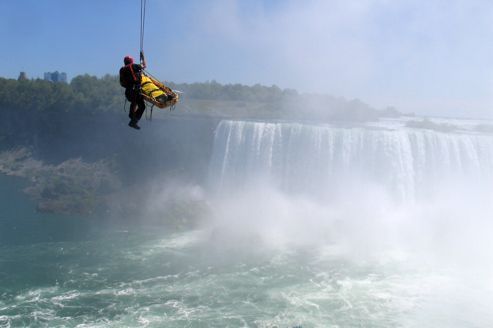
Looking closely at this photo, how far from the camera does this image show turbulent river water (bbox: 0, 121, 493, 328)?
14.9 m

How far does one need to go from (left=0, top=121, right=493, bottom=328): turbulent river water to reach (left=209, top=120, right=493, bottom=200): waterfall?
0.06m

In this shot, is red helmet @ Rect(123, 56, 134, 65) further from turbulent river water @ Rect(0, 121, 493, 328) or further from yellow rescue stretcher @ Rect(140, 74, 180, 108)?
turbulent river water @ Rect(0, 121, 493, 328)

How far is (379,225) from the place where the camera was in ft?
80.3

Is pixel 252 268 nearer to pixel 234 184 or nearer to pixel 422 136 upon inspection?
pixel 234 184

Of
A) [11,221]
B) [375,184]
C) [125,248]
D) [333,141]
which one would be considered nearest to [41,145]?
[11,221]

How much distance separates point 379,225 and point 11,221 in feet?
63.6

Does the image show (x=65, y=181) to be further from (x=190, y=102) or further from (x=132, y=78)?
(x=132, y=78)

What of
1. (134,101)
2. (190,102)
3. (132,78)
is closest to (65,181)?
(190,102)

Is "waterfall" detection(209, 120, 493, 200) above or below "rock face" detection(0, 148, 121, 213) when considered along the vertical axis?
above

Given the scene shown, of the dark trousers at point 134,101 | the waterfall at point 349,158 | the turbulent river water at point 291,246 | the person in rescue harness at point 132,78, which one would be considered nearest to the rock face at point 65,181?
the turbulent river water at point 291,246

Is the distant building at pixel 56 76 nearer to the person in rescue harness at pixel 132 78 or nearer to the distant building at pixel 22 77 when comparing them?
the distant building at pixel 22 77

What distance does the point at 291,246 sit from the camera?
2194cm

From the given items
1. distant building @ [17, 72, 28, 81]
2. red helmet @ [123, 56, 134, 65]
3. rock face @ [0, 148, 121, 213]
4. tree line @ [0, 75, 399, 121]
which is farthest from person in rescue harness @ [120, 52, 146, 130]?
distant building @ [17, 72, 28, 81]

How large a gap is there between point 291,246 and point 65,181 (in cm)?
1675
